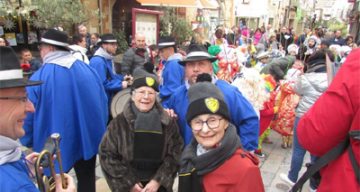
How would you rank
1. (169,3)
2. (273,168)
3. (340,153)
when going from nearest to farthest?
(340,153) → (273,168) → (169,3)

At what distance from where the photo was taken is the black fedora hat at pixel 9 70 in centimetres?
146

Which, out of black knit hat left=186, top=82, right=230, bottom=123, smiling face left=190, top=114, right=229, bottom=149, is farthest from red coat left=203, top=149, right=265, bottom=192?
black knit hat left=186, top=82, right=230, bottom=123

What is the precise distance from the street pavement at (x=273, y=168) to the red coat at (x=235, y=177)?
2.24 metres

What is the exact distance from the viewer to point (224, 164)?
6.01ft

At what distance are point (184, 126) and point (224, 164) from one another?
877 millimetres

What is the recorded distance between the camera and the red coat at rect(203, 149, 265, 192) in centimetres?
177

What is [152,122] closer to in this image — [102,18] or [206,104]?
[206,104]

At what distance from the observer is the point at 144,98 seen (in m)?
2.50

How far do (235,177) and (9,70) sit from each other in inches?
54.7

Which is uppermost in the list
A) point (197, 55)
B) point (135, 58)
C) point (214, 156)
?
point (197, 55)

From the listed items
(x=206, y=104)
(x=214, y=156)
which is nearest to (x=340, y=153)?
(x=214, y=156)

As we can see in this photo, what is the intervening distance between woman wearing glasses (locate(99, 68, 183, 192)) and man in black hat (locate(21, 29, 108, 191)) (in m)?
0.46

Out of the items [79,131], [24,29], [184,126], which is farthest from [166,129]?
[24,29]

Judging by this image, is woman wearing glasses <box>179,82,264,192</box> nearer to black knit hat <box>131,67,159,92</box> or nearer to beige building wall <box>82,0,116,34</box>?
black knit hat <box>131,67,159,92</box>
